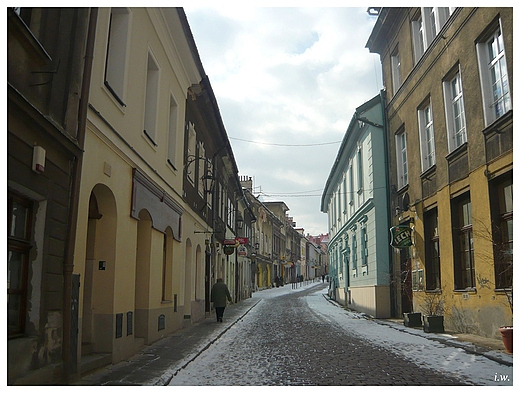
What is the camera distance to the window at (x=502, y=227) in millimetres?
A: 9971

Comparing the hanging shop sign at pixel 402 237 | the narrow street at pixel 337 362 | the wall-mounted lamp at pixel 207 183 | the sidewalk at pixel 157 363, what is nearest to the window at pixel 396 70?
the hanging shop sign at pixel 402 237

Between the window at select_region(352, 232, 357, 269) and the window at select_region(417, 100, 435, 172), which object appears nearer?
the window at select_region(417, 100, 435, 172)

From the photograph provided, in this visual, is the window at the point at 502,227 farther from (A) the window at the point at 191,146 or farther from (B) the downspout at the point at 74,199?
(A) the window at the point at 191,146

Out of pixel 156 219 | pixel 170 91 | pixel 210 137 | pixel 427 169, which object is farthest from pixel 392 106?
pixel 156 219

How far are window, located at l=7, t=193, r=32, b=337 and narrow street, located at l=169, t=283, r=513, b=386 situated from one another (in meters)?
2.25

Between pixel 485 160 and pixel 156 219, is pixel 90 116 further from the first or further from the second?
pixel 485 160

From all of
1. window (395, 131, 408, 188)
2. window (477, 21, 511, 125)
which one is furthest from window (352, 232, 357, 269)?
window (477, 21, 511, 125)

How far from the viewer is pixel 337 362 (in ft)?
27.9

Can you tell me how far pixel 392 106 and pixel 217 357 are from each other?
1137 cm

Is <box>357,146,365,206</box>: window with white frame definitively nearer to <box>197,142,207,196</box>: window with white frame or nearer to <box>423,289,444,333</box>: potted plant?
<box>197,142,207,196</box>: window with white frame

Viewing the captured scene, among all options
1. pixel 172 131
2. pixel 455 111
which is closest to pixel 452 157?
pixel 455 111

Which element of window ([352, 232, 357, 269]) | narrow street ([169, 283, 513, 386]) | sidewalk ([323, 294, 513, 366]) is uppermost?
window ([352, 232, 357, 269])

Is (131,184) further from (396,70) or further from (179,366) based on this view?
(396,70)

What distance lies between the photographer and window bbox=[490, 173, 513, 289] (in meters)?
9.97
